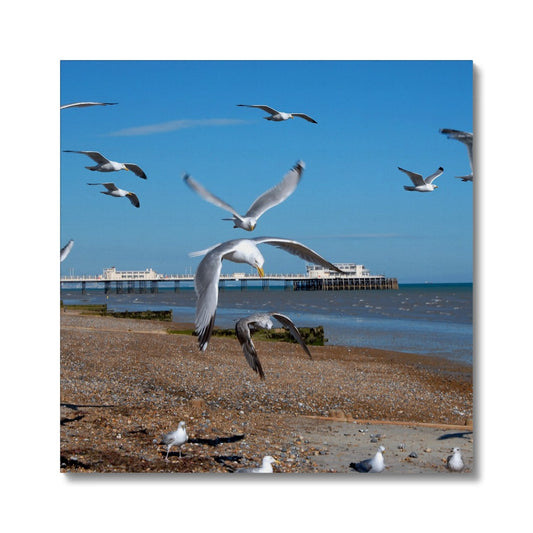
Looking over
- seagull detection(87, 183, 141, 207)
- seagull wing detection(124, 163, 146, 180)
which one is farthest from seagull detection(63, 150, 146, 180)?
seagull detection(87, 183, 141, 207)

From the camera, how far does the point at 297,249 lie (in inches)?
185

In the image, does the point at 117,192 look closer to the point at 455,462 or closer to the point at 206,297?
the point at 206,297

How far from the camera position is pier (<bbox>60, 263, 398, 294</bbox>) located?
4.65 metres

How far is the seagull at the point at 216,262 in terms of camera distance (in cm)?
427

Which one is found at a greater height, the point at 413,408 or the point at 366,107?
the point at 366,107

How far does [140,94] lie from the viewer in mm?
4742

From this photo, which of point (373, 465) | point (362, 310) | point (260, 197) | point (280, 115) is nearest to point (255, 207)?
point (260, 197)

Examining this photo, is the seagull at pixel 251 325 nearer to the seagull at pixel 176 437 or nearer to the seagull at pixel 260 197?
the seagull at pixel 260 197

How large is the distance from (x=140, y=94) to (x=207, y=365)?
217cm

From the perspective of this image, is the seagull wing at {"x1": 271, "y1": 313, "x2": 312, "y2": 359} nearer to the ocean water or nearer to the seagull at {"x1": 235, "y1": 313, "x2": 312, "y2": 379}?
the seagull at {"x1": 235, "y1": 313, "x2": 312, "y2": 379}

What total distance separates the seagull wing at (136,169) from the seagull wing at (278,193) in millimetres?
771

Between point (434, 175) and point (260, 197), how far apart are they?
120cm
